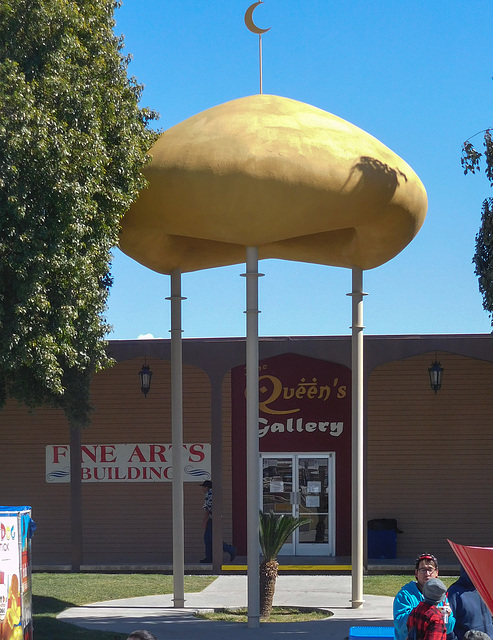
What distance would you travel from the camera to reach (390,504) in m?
22.0

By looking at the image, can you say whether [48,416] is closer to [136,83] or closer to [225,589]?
[225,589]

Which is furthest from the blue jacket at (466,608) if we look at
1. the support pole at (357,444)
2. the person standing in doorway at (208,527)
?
the person standing in doorway at (208,527)

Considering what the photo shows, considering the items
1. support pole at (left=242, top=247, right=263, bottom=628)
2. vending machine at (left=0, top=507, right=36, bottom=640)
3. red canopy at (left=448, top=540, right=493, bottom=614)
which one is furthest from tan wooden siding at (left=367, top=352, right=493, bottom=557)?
red canopy at (left=448, top=540, right=493, bottom=614)

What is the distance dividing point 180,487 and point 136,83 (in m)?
6.62

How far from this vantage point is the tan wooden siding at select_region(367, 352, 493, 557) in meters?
21.8

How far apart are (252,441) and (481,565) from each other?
894 centimetres

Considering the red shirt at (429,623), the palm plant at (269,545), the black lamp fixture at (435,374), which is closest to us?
the red shirt at (429,623)

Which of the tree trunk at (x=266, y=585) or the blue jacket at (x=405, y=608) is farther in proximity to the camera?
the tree trunk at (x=266, y=585)

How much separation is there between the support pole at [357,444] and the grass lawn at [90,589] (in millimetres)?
2205

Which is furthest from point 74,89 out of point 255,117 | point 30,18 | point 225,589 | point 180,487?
point 225,589

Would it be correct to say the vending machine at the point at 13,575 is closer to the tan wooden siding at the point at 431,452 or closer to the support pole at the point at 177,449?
the support pole at the point at 177,449

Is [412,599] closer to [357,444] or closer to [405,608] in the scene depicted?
[405,608]

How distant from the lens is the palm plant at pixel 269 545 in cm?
1364

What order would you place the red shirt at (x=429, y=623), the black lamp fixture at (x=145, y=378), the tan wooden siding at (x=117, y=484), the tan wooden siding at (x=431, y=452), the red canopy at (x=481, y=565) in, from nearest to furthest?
the red canopy at (x=481, y=565), the red shirt at (x=429, y=623), the black lamp fixture at (x=145, y=378), the tan wooden siding at (x=431, y=452), the tan wooden siding at (x=117, y=484)
